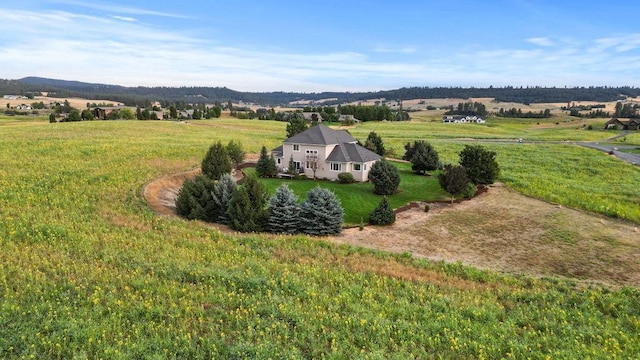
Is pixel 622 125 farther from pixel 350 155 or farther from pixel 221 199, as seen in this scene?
pixel 221 199

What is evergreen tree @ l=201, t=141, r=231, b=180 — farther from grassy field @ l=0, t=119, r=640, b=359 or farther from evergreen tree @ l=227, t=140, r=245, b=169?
grassy field @ l=0, t=119, r=640, b=359

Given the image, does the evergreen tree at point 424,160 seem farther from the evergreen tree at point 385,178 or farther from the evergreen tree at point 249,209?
the evergreen tree at point 249,209

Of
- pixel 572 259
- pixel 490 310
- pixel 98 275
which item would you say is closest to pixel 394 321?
pixel 490 310

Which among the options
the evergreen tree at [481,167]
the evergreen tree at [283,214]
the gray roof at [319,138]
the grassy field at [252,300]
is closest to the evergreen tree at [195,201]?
the grassy field at [252,300]

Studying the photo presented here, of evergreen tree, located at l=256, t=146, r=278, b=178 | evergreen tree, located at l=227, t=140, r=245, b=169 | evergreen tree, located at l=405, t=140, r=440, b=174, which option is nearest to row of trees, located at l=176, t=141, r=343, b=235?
evergreen tree, located at l=256, t=146, r=278, b=178

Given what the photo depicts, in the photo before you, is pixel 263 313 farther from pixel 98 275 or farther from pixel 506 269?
pixel 506 269

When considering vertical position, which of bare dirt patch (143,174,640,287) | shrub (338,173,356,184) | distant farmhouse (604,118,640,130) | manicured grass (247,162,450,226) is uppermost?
distant farmhouse (604,118,640,130)

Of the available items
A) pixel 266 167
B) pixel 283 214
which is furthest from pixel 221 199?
pixel 266 167
